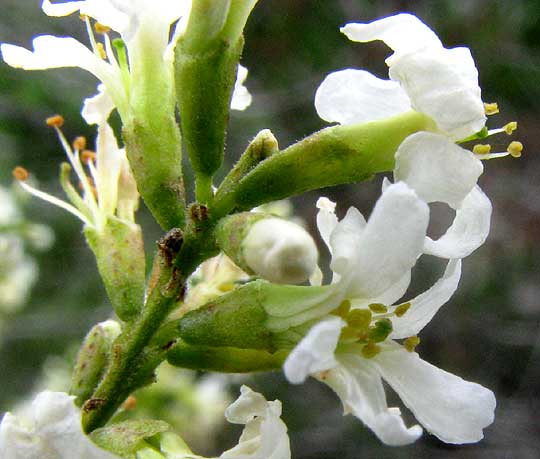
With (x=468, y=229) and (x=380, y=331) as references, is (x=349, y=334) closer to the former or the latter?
(x=380, y=331)

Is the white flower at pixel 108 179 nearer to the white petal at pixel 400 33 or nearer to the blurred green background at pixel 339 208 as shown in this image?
the white petal at pixel 400 33

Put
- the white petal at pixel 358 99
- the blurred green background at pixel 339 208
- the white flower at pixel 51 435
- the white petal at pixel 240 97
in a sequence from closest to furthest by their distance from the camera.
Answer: the white flower at pixel 51 435 < the white petal at pixel 358 99 < the white petal at pixel 240 97 < the blurred green background at pixel 339 208

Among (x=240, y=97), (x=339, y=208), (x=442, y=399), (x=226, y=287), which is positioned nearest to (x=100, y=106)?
(x=240, y=97)

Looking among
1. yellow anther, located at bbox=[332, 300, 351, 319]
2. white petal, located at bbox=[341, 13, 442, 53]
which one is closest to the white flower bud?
yellow anther, located at bbox=[332, 300, 351, 319]

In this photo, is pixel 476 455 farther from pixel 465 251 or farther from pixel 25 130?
pixel 465 251

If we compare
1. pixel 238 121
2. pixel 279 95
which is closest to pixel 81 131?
pixel 238 121

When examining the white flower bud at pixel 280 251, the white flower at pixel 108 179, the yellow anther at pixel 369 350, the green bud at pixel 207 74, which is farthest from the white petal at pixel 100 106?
the yellow anther at pixel 369 350
